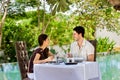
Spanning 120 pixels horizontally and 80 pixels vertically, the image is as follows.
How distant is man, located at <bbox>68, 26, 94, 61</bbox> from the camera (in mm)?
4492

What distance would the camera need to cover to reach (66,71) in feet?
12.1

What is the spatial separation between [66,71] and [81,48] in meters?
0.93

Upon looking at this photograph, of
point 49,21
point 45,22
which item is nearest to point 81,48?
point 49,21

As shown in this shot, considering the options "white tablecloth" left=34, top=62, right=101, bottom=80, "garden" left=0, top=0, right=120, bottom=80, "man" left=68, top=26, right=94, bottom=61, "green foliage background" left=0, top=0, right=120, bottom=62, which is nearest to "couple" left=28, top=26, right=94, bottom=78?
"man" left=68, top=26, right=94, bottom=61

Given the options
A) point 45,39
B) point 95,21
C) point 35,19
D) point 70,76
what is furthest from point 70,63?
point 35,19

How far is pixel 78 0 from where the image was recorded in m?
14.9

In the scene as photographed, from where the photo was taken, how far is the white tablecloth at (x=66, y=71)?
364 cm

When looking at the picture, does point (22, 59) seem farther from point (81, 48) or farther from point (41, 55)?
point (81, 48)

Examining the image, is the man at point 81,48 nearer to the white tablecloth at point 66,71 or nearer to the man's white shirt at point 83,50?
the man's white shirt at point 83,50

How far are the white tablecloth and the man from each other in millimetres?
412

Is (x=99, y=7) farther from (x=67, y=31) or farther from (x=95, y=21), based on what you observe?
(x=67, y=31)

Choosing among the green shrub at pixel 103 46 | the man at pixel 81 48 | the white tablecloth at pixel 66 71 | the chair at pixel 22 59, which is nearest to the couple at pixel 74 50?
the man at pixel 81 48

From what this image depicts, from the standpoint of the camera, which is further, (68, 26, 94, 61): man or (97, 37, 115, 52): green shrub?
(97, 37, 115, 52): green shrub

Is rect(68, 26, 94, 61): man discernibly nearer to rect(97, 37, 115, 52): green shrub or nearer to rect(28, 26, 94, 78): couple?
rect(28, 26, 94, 78): couple
